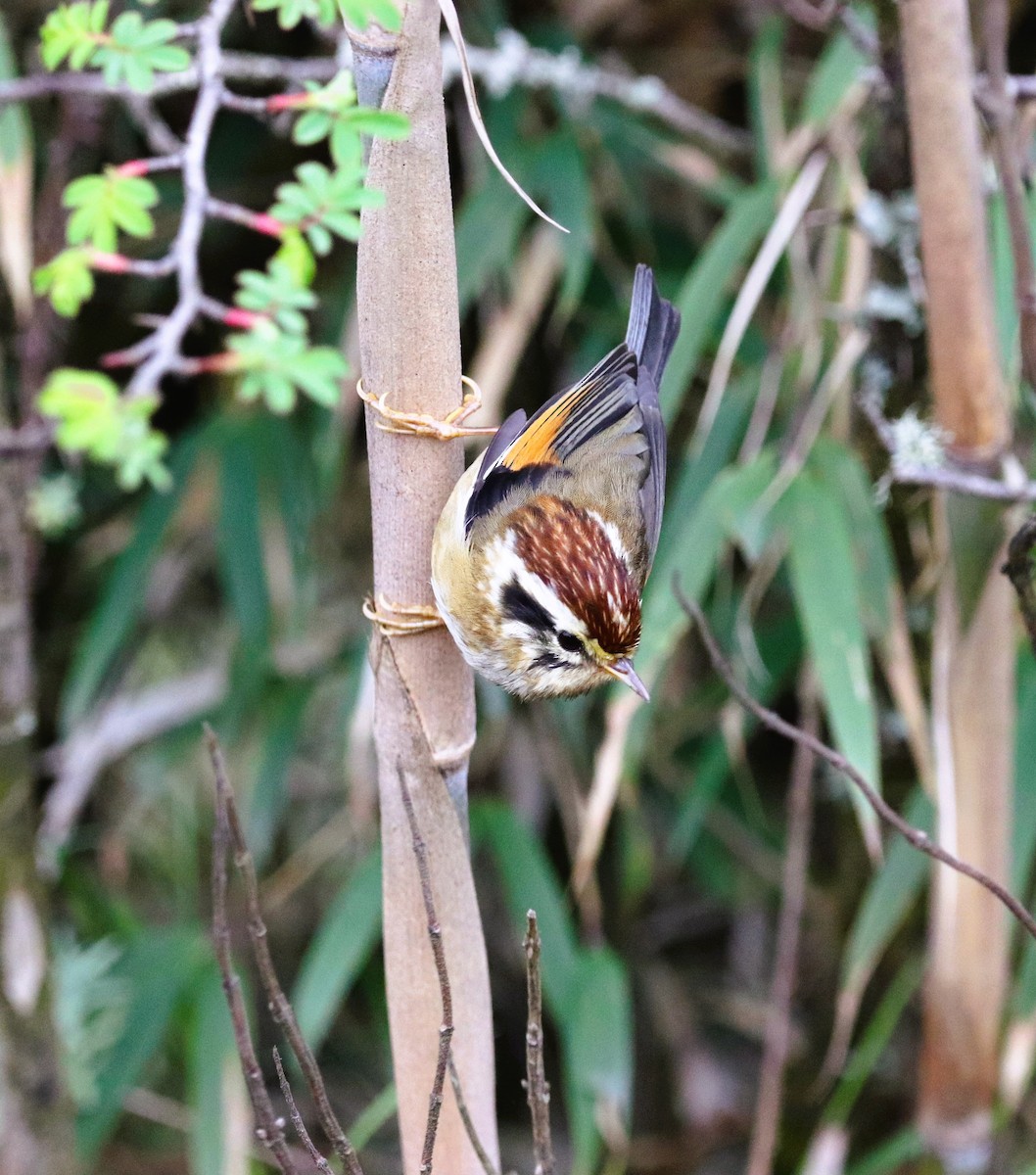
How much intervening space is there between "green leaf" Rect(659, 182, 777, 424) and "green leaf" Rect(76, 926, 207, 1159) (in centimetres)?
153

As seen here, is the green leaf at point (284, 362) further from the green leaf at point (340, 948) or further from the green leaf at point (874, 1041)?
the green leaf at point (874, 1041)

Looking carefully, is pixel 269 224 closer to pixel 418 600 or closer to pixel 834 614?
pixel 418 600

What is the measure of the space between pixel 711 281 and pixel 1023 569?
3.88 ft

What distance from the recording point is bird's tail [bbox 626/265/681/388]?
184 centimetres

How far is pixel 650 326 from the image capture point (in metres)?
1.89

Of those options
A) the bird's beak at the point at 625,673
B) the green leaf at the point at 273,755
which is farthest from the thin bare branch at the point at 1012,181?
the green leaf at the point at 273,755

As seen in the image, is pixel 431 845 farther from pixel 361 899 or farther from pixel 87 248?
pixel 361 899

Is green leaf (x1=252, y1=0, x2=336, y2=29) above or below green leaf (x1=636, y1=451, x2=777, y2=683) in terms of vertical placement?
above

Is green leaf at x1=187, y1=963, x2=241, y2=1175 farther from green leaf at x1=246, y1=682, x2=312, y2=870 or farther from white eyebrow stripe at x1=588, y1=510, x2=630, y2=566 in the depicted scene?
white eyebrow stripe at x1=588, y1=510, x2=630, y2=566

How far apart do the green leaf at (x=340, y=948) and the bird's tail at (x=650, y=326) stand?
104 cm

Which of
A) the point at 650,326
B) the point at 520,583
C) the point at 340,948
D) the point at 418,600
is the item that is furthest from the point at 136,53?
the point at 340,948

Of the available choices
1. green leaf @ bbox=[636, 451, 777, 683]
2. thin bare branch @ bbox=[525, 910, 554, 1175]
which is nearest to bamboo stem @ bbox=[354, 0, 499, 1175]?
thin bare branch @ bbox=[525, 910, 554, 1175]

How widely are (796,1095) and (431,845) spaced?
8.10ft

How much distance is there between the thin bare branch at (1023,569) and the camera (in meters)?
1.30
